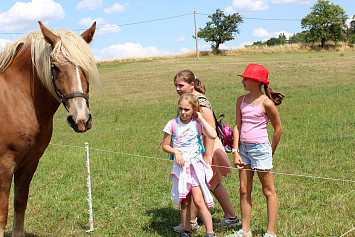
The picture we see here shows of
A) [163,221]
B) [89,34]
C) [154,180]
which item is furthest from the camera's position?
[154,180]

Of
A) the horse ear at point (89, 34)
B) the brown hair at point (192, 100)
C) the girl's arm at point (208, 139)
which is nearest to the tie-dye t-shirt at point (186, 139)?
the girl's arm at point (208, 139)

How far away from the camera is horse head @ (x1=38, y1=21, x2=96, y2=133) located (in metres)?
2.93

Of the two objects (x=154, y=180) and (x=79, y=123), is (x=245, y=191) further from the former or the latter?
(x=154, y=180)

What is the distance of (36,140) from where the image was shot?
11.0ft

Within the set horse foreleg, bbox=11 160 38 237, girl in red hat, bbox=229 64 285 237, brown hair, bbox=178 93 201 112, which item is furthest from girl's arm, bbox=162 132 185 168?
horse foreleg, bbox=11 160 38 237

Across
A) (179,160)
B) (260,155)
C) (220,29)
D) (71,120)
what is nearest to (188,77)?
(179,160)

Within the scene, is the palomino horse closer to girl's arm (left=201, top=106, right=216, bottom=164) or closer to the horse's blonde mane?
the horse's blonde mane

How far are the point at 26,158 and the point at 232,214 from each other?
257 cm

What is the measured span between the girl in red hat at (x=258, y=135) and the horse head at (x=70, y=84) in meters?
1.68

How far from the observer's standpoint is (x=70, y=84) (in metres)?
3.05

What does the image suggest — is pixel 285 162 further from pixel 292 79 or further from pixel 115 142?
pixel 292 79

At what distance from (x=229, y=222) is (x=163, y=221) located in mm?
888

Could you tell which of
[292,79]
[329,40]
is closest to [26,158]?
[292,79]

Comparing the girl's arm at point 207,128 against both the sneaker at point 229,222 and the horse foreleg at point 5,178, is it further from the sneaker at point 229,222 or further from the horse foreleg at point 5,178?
the horse foreleg at point 5,178
